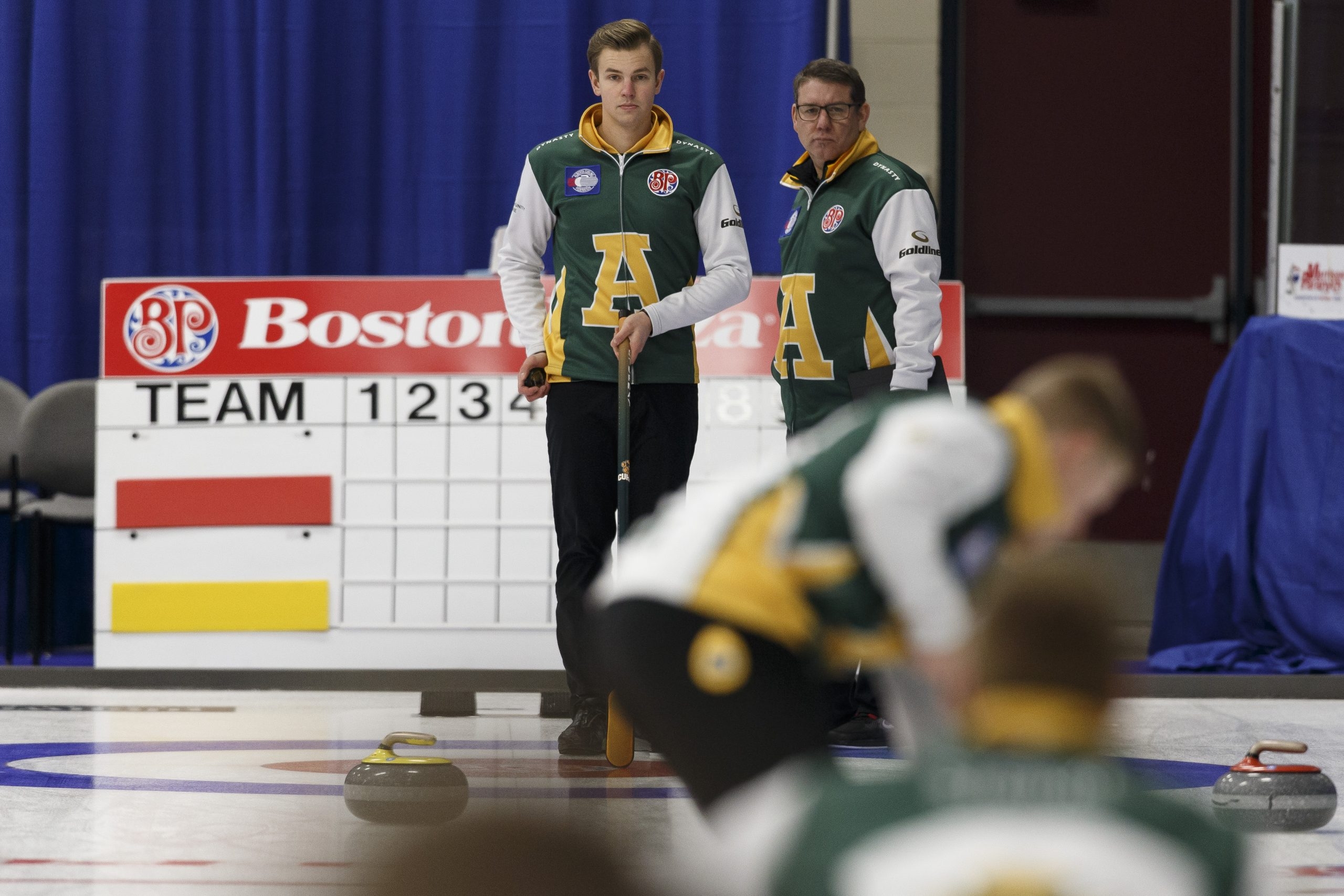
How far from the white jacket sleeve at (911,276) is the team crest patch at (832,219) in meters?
0.09

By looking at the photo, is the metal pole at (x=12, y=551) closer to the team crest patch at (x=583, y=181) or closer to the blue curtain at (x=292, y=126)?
the blue curtain at (x=292, y=126)

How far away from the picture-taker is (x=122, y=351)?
4930 millimetres

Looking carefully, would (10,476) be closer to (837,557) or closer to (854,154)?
(854,154)

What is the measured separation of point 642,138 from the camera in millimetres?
3674

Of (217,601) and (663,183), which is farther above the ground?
(663,183)

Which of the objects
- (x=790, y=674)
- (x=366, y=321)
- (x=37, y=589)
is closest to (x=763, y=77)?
(x=366, y=321)

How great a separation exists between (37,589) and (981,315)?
12.7 feet

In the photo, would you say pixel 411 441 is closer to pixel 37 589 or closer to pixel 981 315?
pixel 37 589

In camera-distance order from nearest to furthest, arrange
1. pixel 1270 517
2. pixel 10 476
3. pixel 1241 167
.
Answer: pixel 1270 517
pixel 10 476
pixel 1241 167

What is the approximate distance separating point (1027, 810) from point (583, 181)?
2.76m

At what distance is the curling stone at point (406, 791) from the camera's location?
2881 mm

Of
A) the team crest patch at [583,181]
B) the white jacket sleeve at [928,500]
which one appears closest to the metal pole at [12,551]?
the team crest patch at [583,181]

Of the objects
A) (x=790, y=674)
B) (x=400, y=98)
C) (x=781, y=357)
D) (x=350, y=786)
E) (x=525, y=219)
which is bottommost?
(x=350, y=786)

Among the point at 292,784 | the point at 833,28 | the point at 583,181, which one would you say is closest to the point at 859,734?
the point at 292,784
